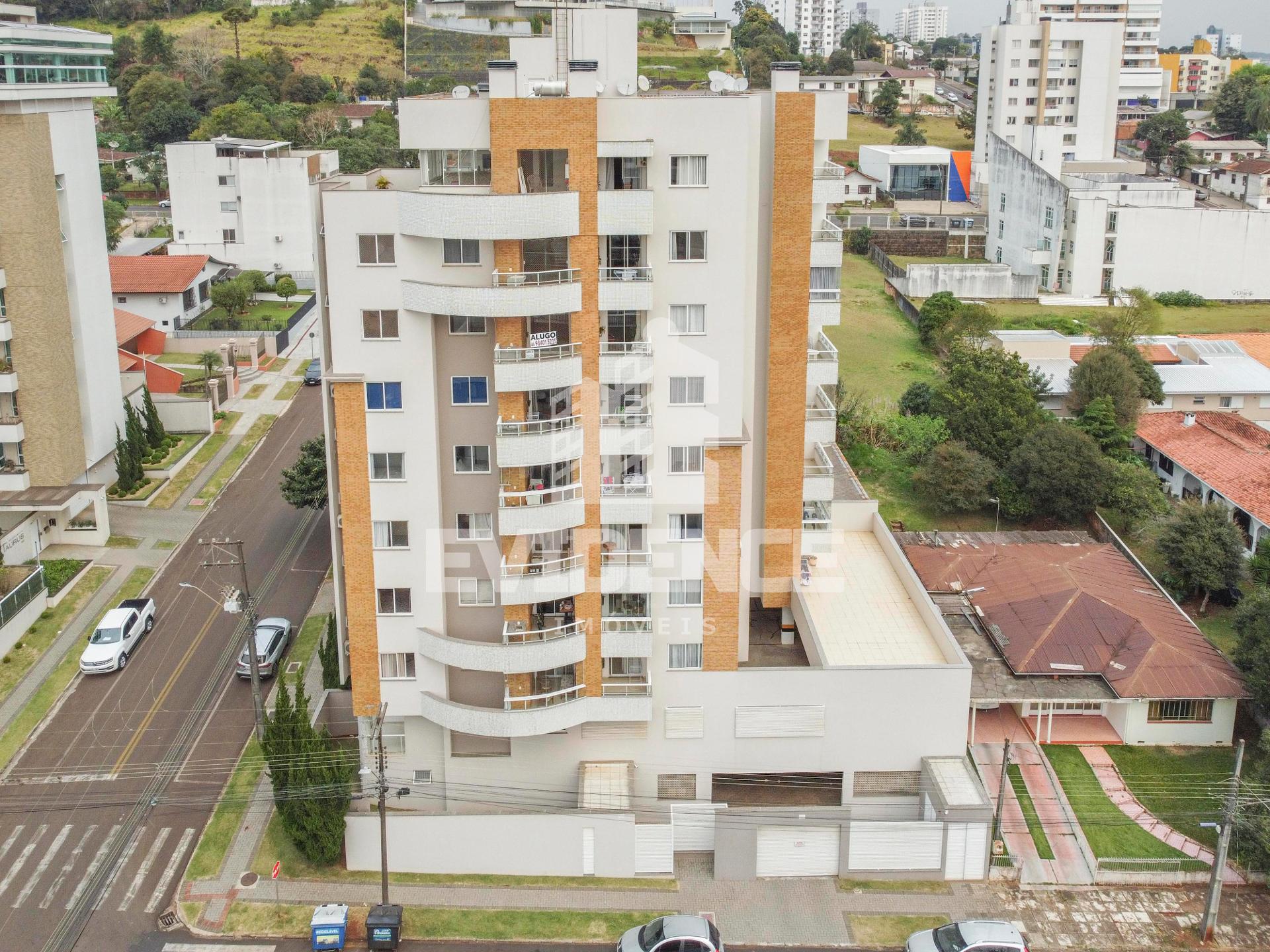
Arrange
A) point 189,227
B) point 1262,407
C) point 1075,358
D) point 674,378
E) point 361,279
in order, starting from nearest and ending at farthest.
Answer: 1. point 361,279
2. point 674,378
3. point 1262,407
4. point 1075,358
5. point 189,227

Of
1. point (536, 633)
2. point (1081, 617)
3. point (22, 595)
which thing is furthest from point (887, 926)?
point (22, 595)

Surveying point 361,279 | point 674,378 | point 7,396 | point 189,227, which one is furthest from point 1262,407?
point 189,227

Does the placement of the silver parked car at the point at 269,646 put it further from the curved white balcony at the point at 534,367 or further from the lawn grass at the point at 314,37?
the lawn grass at the point at 314,37

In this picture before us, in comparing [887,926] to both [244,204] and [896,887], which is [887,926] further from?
[244,204]

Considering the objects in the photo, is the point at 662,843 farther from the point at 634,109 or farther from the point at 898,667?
the point at 634,109

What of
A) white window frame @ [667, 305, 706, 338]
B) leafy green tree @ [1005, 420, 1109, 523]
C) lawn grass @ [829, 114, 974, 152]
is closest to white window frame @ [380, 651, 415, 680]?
white window frame @ [667, 305, 706, 338]

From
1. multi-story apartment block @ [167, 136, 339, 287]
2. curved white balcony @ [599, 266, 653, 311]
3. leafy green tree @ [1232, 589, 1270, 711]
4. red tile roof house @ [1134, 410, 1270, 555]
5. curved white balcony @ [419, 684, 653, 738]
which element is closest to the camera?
curved white balcony @ [599, 266, 653, 311]

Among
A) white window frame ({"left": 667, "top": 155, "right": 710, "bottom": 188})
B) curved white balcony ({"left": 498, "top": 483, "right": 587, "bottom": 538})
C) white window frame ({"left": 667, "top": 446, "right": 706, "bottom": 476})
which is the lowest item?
curved white balcony ({"left": 498, "top": 483, "right": 587, "bottom": 538})

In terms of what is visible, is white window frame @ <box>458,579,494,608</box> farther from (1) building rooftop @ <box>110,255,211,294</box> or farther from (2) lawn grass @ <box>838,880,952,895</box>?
(1) building rooftop @ <box>110,255,211,294</box>
